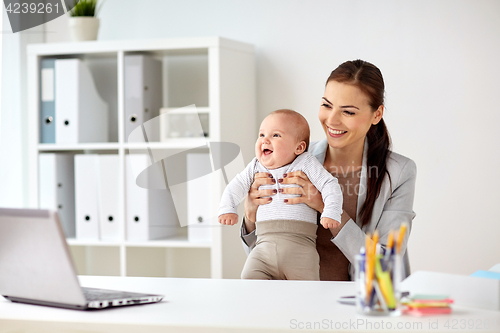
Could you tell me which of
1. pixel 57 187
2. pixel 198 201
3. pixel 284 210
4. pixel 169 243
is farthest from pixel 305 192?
pixel 57 187

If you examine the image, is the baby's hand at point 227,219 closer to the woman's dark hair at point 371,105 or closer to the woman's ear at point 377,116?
the woman's dark hair at point 371,105

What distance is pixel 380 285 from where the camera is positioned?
77 centimetres

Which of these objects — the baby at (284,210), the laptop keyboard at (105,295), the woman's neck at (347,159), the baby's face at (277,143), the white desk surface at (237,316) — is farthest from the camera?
the woman's neck at (347,159)

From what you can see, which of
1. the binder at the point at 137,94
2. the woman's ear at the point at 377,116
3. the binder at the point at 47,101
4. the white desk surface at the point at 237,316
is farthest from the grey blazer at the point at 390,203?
the binder at the point at 47,101

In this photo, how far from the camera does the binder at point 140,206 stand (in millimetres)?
2508

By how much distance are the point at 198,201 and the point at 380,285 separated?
1.76 m

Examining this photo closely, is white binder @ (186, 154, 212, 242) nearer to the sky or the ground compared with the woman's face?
nearer to the ground

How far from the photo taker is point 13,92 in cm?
278

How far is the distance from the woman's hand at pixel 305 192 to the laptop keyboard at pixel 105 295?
685mm

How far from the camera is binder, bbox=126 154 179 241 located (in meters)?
2.51

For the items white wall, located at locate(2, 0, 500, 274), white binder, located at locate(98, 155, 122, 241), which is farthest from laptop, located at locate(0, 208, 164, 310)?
white wall, located at locate(2, 0, 500, 274)

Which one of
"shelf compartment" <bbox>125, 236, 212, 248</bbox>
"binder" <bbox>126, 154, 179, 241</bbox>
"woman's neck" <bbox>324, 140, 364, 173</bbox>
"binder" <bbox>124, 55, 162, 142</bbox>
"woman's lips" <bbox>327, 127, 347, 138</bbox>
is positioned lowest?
"shelf compartment" <bbox>125, 236, 212, 248</bbox>

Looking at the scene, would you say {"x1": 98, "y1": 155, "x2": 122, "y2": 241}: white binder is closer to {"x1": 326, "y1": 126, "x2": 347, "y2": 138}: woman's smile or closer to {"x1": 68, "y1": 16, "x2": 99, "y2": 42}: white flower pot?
{"x1": 68, "y1": 16, "x2": 99, "y2": 42}: white flower pot

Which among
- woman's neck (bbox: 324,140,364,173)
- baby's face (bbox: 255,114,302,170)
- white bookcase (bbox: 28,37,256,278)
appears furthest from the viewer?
white bookcase (bbox: 28,37,256,278)
